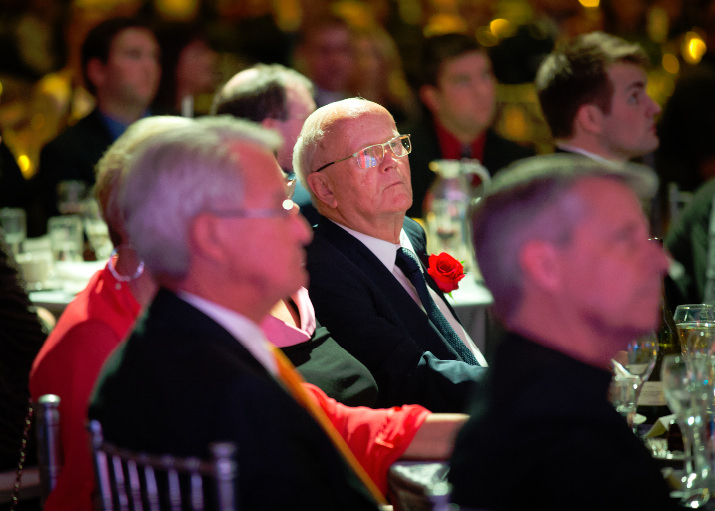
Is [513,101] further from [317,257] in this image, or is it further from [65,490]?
[65,490]

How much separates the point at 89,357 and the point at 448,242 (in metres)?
2.53

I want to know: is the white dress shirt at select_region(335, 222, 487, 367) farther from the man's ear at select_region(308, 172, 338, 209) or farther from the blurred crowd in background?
the blurred crowd in background

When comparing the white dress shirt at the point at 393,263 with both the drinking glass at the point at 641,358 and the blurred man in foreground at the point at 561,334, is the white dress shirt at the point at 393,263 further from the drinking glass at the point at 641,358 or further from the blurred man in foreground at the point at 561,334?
the blurred man in foreground at the point at 561,334

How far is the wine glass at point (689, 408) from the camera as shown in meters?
1.63

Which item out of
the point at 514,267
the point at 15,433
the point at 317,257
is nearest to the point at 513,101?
the point at 317,257

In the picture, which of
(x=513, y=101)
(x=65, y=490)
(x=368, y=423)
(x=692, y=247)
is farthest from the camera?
(x=513, y=101)

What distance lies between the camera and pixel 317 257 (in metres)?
2.58

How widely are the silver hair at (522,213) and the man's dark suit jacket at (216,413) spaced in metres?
0.36

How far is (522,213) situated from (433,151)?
388cm

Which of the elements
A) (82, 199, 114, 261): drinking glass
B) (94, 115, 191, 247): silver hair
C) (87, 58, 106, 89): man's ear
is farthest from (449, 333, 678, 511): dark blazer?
(87, 58, 106, 89): man's ear

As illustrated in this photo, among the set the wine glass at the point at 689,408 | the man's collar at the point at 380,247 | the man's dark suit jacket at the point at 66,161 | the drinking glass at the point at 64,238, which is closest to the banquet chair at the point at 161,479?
the wine glass at the point at 689,408

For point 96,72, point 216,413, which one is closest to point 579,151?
point 216,413

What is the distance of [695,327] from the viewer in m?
2.06

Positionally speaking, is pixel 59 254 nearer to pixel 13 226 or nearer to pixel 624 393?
pixel 13 226
